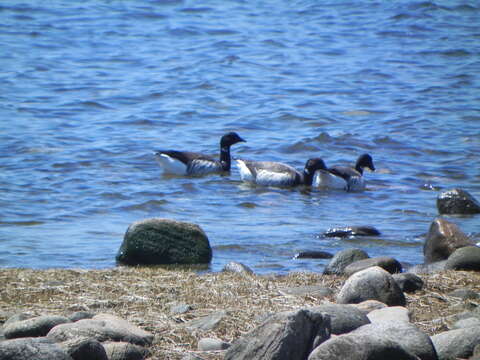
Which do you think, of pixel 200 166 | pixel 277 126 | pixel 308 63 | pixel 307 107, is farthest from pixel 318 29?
pixel 200 166

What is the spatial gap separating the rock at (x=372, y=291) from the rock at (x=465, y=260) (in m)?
1.68

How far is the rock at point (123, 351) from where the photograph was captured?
17.2 ft

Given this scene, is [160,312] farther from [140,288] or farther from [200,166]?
[200,166]

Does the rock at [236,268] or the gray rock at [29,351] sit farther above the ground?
the gray rock at [29,351]

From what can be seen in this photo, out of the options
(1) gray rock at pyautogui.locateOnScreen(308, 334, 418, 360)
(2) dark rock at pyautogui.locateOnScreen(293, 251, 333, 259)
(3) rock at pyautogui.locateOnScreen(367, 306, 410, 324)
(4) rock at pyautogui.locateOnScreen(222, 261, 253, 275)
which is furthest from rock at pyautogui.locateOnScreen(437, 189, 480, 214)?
(1) gray rock at pyautogui.locateOnScreen(308, 334, 418, 360)

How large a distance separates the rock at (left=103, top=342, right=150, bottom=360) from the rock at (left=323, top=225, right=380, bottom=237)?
5874mm

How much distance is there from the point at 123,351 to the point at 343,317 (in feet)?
4.56

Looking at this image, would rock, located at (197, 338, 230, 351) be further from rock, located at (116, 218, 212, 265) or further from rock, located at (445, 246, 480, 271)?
rock, located at (116, 218, 212, 265)

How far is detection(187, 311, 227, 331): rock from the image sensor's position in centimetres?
594

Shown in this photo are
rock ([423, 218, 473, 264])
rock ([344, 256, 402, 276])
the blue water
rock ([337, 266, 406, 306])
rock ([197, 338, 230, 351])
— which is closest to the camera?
rock ([197, 338, 230, 351])

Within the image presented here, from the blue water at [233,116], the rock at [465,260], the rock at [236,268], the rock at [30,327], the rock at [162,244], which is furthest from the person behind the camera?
the blue water at [233,116]

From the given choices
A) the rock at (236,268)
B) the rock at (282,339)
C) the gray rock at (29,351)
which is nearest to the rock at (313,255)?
the rock at (236,268)

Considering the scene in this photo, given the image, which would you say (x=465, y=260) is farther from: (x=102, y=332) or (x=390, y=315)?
(x=102, y=332)

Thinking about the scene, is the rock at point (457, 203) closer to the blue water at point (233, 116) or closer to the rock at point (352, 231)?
the blue water at point (233, 116)
